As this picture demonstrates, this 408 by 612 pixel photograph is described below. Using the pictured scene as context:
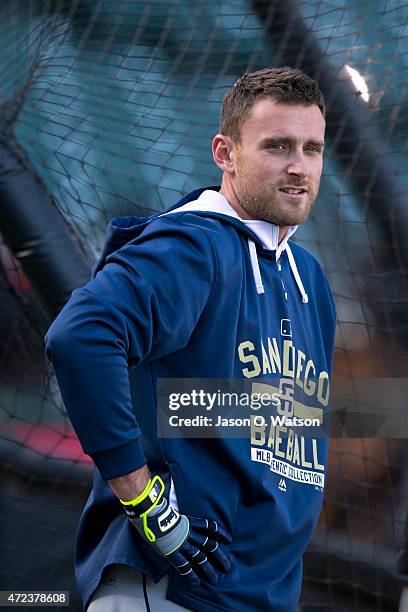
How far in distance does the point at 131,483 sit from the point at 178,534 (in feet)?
0.30

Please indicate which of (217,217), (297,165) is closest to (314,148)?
(297,165)

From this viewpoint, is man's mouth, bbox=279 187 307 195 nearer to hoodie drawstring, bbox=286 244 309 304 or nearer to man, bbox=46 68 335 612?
man, bbox=46 68 335 612

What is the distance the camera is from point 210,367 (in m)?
1.37

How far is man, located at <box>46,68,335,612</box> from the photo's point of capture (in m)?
1.26

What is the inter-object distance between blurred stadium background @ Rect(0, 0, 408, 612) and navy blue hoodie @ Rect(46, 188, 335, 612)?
1.04 metres

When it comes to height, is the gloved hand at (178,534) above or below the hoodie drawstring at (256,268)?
below

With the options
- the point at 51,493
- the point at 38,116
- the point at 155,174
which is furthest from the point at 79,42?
the point at 51,493

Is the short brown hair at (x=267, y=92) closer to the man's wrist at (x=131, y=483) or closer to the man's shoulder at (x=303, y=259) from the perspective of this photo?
the man's shoulder at (x=303, y=259)

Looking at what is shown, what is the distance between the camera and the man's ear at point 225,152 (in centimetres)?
153

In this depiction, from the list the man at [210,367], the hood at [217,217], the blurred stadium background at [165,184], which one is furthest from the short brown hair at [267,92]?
the blurred stadium background at [165,184]

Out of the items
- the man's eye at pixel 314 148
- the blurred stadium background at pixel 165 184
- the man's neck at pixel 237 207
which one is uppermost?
the man's eye at pixel 314 148

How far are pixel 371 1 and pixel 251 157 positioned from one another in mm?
1494
